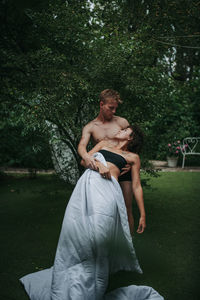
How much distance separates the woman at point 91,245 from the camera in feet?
8.12

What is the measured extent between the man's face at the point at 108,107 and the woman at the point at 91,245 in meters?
0.70

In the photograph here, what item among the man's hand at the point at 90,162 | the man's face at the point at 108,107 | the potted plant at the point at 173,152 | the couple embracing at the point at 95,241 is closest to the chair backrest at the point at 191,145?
the potted plant at the point at 173,152

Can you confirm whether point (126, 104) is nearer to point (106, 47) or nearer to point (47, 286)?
point (106, 47)

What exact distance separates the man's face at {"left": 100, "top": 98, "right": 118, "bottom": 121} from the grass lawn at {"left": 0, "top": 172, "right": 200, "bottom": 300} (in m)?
1.79

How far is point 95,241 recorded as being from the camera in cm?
248

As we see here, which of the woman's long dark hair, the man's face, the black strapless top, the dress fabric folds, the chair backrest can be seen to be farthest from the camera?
the chair backrest

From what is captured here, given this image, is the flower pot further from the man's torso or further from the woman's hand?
the woman's hand

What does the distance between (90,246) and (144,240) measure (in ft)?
5.95

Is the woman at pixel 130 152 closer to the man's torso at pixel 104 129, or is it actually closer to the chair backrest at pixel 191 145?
the man's torso at pixel 104 129

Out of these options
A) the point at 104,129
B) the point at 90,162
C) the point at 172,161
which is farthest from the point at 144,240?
the point at 172,161

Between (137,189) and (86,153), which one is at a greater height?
(86,153)

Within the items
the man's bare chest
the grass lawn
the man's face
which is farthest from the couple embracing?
the man's face

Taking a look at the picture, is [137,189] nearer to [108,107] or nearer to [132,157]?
[132,157]

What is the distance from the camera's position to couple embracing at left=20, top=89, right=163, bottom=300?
8.14 ft
